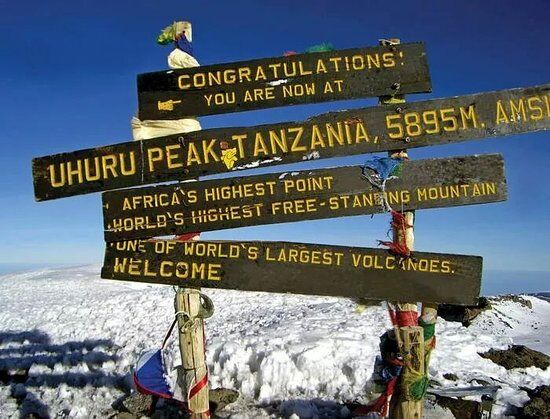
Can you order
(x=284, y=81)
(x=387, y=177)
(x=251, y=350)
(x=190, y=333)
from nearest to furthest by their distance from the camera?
(x=387, y=177)
(x=284, y=81)
(x=190, y=333)
(x=251, y=350)

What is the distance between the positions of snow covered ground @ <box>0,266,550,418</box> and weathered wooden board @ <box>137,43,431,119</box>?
4.97m

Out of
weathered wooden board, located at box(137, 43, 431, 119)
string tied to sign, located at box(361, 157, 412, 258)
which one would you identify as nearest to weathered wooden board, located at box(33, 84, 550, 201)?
string tied to sign, located at box(361, 157, 412, 258)

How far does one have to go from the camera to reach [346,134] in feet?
15.9

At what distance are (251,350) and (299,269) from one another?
5.20 m

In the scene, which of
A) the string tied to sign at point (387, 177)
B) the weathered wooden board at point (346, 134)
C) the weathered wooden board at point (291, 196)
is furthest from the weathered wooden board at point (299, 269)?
the weathered wooden board at point (346, 134)

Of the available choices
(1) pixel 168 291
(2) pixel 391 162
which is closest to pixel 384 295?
(2) pixel 391 162

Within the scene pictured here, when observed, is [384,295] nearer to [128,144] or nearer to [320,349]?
[128,144]

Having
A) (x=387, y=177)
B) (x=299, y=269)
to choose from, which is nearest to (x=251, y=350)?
(x=299, y=269)

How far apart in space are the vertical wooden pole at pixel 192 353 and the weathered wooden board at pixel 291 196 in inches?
33.9

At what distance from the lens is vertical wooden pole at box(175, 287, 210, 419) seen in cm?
511

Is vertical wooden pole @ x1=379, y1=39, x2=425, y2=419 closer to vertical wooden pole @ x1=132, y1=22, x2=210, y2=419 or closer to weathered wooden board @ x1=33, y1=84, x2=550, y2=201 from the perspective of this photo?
weathered wooden board @ x1=33, y1=84, x2=550, y2=201

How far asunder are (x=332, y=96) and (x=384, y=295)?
2.24m

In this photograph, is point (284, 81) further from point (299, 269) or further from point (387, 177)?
point (299, 269)

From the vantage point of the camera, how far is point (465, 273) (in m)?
4.77
